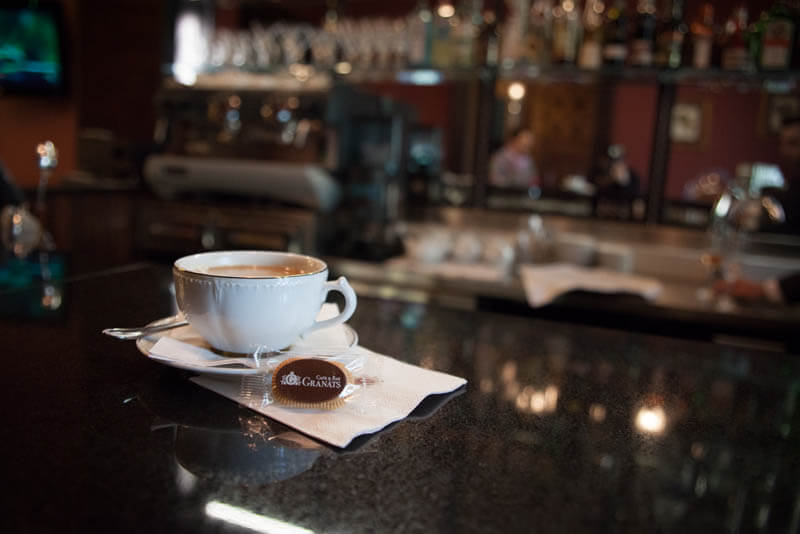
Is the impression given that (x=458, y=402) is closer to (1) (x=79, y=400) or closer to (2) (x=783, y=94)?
(1) (x=79, y=400)

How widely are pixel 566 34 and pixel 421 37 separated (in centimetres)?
51

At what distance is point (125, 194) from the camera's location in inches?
110

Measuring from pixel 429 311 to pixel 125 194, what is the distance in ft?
7.18

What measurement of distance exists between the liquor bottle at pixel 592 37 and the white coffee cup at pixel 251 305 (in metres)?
1.88

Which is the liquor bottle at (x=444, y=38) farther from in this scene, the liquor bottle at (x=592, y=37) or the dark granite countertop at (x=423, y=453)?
the dark granite countertop at (x=423, y=453)

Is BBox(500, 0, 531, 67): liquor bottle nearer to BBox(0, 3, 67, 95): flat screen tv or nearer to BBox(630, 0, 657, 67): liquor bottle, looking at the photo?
BBox(630, 0, 657, 67): liquor bottle

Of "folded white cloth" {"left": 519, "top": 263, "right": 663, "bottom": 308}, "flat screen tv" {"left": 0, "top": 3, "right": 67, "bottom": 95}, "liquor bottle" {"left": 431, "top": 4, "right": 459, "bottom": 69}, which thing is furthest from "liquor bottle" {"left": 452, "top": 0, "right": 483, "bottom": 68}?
"flat screen tv" {"left": 0, "top": 3, "right": 67, "bottom": 95}

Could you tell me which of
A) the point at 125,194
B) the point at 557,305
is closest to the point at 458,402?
the point at 557,305

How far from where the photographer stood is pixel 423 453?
49 cm

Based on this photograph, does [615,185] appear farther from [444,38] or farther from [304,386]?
[304,386]

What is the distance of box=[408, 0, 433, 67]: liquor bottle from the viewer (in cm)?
243

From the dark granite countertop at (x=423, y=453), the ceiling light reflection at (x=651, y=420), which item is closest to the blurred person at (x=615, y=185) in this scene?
the dark granite countertop at (x=423, y=453)

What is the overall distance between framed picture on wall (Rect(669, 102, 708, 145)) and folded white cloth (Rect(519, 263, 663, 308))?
0.65 meters

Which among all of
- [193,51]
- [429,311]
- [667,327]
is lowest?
[667,327]
